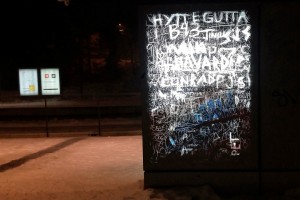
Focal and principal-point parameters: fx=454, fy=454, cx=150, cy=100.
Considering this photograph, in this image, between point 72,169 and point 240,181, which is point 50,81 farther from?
point 240,181

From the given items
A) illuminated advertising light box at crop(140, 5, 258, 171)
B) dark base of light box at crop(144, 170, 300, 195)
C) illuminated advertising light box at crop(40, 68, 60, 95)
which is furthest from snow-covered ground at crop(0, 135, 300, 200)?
illuminated advertising light box at crop(40, 68, 60, 95)

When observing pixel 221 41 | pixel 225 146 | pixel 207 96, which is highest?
pixel 221 41

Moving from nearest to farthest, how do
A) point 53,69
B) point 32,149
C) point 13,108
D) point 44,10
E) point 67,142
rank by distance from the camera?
point 32,149 < point 67,142 < point 53,69 < point 13,108 < point 44,10

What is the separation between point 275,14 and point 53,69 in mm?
10760

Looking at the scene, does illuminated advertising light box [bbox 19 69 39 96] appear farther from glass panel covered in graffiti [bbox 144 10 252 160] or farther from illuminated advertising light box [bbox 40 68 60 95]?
glass panel covered in graffiti [bbox 144 10 252 160]

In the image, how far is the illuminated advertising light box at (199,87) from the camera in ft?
21.4

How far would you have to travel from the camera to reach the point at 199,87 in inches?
262

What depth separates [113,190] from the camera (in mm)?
6785

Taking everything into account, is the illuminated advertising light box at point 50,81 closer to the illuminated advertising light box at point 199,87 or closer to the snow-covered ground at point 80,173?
the snow-covered ground at point 80,173

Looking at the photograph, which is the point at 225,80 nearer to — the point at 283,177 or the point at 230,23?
the point at 230,23

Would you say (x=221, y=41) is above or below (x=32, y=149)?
above

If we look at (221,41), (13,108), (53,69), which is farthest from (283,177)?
(13,108)

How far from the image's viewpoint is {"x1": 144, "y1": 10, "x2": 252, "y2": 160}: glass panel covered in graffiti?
654 cm

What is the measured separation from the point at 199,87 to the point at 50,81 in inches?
390
